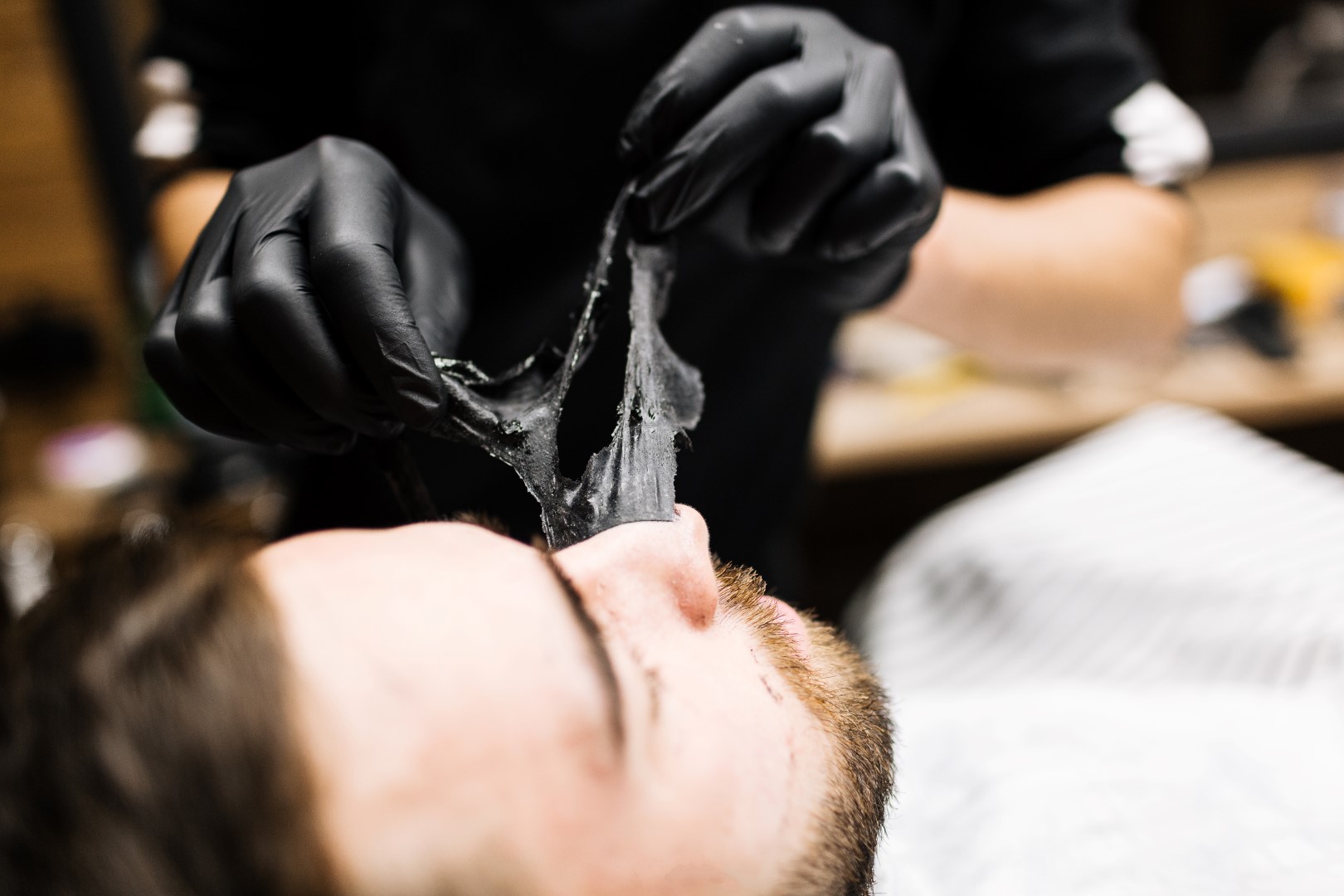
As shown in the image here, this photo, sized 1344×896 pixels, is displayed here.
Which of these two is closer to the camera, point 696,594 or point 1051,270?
point 696,594

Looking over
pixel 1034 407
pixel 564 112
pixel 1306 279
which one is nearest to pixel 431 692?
pixel 564 112

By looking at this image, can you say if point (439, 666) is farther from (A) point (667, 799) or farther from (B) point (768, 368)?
(B) point (768, 368)

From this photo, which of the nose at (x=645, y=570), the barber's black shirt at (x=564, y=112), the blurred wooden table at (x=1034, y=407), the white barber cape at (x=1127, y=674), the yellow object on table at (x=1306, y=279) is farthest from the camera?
the yellow object on table at (x=1306, y=279)

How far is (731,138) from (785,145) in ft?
0.27

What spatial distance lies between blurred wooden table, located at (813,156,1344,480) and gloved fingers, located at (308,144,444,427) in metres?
1.18

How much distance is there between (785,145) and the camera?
2.70 ft

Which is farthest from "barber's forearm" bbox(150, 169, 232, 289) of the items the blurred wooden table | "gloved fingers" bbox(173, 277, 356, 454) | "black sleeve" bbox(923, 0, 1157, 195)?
the blurred wooden table

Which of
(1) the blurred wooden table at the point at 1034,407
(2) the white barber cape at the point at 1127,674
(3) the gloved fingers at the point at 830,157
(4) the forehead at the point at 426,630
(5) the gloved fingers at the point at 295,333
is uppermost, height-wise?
(3) the gloved fingers at the point at 830,157

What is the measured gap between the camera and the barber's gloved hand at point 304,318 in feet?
2.16

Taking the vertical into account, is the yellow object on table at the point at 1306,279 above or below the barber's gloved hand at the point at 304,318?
below

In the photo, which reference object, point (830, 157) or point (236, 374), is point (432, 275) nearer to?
point (236, 374)

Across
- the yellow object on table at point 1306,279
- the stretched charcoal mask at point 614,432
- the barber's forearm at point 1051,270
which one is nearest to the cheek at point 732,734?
the stretched charcoal mask at point 614,432

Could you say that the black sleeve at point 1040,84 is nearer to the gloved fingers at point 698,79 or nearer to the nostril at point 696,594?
the gloved fingers at point 698,79

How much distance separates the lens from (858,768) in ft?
2.24
